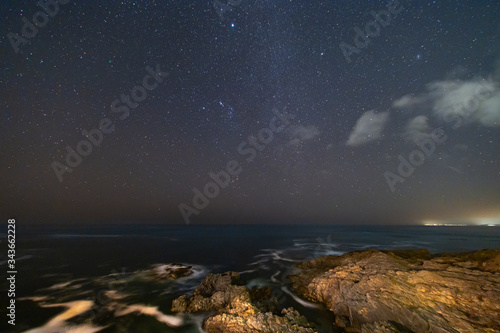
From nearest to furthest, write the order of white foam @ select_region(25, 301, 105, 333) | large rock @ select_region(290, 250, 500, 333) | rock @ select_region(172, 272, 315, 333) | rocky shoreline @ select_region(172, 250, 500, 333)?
1. large rock @ select_region(290, 250, 500, 333)
2. rocky shoreline @ select_region(172, 250, 500, 333)
3. rock @ select_region(172, 272, 315, 333)
4. white foam @ select_region(25, 301, 105, 333)

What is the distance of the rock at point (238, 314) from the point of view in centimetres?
794

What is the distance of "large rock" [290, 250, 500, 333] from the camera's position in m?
7.30

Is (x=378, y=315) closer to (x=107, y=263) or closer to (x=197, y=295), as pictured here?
(x=197, y=295)

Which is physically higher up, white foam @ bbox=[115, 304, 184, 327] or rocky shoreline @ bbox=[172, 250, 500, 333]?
rocky shoreline @ bbox=[172, 250, 500, 333]

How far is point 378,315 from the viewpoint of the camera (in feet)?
27.7

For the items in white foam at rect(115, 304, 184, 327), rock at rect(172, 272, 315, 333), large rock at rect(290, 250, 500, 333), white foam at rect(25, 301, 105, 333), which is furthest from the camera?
white foam at rect(115, 304, 184, 327)

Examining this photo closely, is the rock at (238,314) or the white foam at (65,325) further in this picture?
the white foam at (65,325)

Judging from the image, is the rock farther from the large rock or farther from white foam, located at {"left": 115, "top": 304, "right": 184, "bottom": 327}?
the large rock

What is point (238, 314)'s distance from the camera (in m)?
8.59

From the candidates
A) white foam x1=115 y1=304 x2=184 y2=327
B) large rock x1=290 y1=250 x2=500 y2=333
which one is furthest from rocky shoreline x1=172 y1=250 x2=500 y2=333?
white foam x1=115 y1=304 x2=184 y2=327

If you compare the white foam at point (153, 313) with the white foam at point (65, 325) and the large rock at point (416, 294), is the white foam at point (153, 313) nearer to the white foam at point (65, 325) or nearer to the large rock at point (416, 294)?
the white foam at point (65, 325)

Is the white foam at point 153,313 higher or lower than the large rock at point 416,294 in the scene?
lower

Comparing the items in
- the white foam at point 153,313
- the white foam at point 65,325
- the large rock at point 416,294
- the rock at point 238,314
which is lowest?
the white foam at point 65,325

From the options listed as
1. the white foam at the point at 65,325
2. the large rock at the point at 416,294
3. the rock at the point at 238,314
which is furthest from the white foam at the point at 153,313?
the large rock at the point at 416,294
